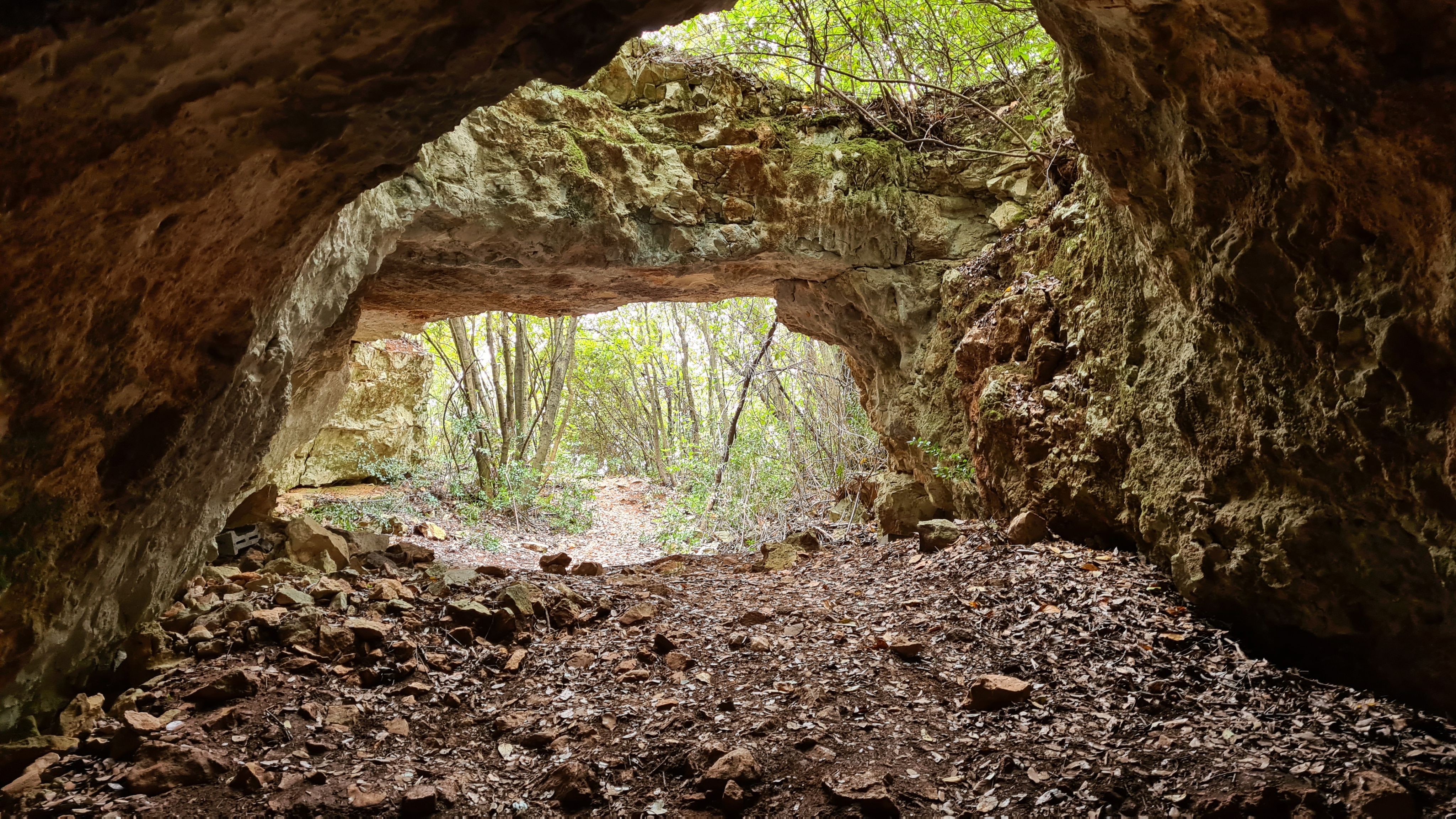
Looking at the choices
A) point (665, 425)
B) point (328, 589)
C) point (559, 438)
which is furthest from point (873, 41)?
point (665, 425)

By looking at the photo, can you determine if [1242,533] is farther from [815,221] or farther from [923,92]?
[923,92]

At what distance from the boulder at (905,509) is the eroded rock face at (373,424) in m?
5.86

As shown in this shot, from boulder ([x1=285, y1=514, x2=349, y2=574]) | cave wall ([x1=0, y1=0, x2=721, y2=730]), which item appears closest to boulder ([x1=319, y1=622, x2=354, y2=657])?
cave wall ([x1=0, y1=0, x2=721, y2=730])

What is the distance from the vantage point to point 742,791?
218 centimetres

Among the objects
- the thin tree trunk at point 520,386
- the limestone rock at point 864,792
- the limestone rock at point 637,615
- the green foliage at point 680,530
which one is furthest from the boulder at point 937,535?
the thin tree trunk at point 520,386

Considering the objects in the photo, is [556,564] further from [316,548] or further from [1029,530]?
[1029,530]

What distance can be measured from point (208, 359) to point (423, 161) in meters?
1.82

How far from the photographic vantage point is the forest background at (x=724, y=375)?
16.9ft

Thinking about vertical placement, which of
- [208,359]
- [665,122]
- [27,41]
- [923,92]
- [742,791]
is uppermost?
[923,92]

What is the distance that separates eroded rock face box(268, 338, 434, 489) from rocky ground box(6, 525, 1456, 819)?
4.87 metres

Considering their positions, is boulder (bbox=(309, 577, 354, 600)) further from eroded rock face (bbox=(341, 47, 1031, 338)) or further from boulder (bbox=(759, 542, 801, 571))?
boulder (bbox=(759, 542, 801, 571))

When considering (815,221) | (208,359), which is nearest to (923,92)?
(815,221)

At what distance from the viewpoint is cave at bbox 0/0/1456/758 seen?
161 cm

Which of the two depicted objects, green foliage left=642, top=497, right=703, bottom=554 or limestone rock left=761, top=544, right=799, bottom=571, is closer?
limestone rock left=761, top=544, right=799, bottom=571
